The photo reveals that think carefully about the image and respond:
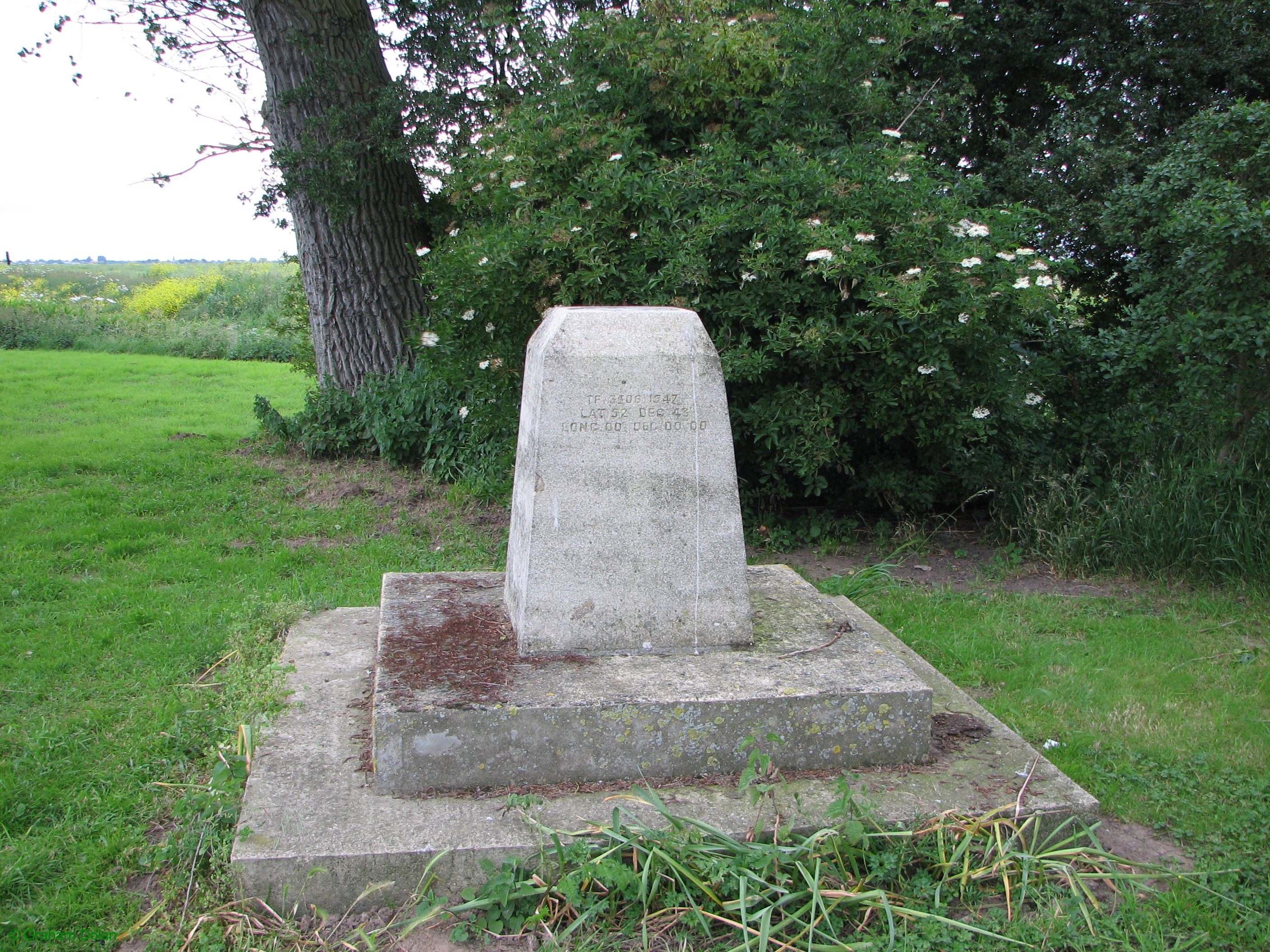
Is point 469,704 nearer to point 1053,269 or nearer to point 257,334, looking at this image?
point 1053,269

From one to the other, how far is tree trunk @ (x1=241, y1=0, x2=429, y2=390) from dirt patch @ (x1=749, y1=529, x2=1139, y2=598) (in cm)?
398

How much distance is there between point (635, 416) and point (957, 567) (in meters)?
3.37

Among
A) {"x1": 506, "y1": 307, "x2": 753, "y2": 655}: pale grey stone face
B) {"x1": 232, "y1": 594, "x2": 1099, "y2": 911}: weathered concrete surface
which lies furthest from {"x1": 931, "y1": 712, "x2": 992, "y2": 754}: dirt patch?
{"x1": 506, "y1": 307, "x2": 753, "y2": 655}: pale grey stone face

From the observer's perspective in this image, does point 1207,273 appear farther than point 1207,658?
Yes

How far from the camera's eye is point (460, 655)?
3473 millimetres

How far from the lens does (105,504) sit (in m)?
6.98

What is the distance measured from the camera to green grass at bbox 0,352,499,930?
308cm

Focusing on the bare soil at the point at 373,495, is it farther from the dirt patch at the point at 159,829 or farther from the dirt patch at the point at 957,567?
the dirt patch at the point at 159,829

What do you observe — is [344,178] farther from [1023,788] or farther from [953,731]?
[1023,788]

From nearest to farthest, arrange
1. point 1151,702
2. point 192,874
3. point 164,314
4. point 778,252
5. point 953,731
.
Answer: point 192,874
point 953,731
point 1151,702
point 778,252
point 164,314

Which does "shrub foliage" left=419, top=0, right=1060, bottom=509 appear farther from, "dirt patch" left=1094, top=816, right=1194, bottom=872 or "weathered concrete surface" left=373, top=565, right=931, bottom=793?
"dirt patch" left=1094, top=816, right=1194, bottom=872

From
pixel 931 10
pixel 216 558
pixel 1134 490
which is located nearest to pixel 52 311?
pixel 216 558

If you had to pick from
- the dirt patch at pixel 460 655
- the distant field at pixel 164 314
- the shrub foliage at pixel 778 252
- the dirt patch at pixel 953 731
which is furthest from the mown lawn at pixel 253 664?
the distant field at pixel 164 314

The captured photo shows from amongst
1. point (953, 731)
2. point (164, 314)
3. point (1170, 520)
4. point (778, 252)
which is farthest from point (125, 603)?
point (164, 314)
